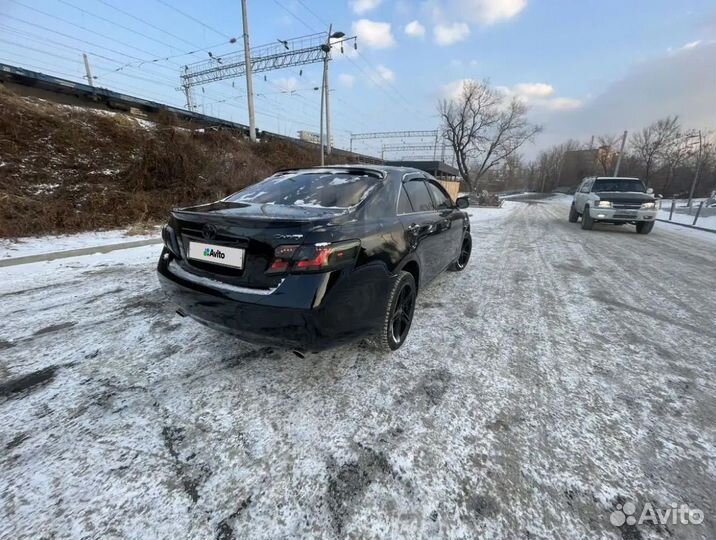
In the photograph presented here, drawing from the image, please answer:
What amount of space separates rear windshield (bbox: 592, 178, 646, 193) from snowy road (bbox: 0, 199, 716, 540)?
9221 mm

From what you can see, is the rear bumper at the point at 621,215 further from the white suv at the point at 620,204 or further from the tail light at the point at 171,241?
the tail light at the point at 171,241

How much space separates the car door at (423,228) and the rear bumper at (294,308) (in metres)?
0.83

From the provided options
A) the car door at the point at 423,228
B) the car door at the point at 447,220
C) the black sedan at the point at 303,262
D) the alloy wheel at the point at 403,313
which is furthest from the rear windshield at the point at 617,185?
the alloy wheel at the point at 403,313

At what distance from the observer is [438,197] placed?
153 inches

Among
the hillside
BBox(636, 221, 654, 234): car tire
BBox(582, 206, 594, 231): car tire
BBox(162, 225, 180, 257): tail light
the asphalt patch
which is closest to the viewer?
the asphalt patch

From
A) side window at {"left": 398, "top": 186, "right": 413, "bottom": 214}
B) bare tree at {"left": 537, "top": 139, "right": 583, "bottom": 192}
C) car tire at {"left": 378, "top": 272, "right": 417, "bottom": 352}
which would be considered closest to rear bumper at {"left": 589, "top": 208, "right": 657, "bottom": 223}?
side window at {"left": 398, "top": 186, "right": 413, "bottom": 214}

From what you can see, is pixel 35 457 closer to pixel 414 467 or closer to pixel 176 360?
pixel 176 360

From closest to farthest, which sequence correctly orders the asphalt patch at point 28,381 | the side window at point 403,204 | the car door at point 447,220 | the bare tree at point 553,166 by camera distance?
the asphalt patch at point 28,381 < the side window at point 403,204 < the car door at point 447,220 < the bare tree at point 553,166

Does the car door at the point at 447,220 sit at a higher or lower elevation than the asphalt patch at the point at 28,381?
higher

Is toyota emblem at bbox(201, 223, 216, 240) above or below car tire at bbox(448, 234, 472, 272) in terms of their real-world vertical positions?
above

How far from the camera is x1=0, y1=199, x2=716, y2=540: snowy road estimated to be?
1.34 metres

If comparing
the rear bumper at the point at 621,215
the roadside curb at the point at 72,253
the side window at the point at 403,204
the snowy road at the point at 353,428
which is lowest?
the snowy road at the point at 353,428

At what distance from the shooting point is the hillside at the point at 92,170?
634 centimetres

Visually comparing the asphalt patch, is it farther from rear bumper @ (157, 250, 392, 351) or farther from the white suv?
the white suv
